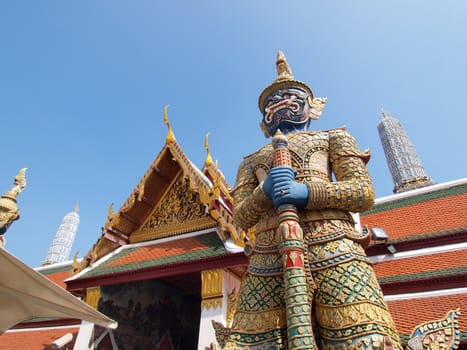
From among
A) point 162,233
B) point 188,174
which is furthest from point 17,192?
point 188,174

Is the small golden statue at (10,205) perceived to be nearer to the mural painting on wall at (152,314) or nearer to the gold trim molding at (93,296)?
the gold trim molding at (93,296)

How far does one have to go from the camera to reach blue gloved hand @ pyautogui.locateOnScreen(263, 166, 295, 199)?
2.44 m

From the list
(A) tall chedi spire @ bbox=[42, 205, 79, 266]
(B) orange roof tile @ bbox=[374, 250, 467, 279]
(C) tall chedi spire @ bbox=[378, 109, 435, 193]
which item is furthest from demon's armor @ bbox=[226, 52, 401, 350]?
(A) tall chedi spire @ bbox=[42, 205, 79, 266]

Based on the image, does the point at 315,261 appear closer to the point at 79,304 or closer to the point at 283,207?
the point at 283,207

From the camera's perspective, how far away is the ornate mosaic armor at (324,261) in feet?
6.70

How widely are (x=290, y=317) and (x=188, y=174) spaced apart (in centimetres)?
403

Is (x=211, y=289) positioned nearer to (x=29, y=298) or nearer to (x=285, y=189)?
(x=29, y=298)

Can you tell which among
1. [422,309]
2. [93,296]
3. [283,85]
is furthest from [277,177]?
[93,296]

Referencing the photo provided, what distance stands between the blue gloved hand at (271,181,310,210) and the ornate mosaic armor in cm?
5

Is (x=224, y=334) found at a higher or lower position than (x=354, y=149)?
lower

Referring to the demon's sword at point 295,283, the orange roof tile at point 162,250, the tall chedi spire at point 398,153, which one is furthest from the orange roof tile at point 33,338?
the tall chedi spire at point 398,153

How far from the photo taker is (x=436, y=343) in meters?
2.02

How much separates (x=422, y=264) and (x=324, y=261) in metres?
3.03

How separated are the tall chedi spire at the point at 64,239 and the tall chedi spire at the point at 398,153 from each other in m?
37.2
